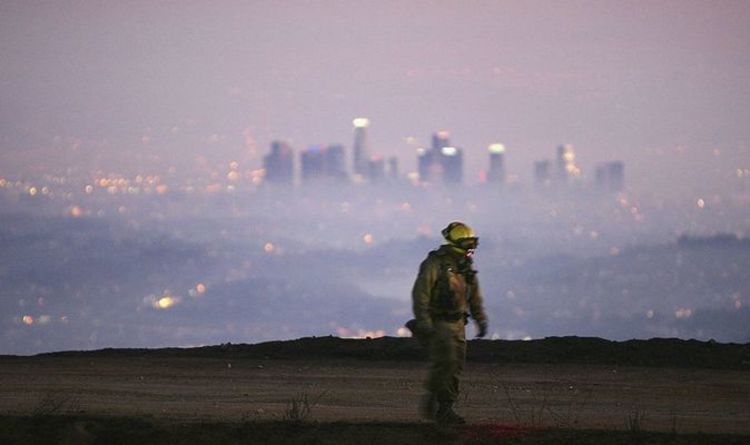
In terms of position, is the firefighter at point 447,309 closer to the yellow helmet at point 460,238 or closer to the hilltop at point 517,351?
the yellow helmet at point 460,238

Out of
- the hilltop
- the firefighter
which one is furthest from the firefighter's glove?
the hilltop

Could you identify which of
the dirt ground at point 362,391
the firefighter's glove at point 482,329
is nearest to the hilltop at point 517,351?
the dirt ground at point 362,391

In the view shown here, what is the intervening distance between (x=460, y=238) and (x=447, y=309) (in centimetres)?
72

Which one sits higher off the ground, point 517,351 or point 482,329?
point 517,351

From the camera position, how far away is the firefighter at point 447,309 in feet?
53.3

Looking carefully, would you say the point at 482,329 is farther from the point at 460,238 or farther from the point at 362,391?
the point at 362,391

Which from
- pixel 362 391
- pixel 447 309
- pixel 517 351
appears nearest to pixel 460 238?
pixel 447 309

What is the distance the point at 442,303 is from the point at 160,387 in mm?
7158

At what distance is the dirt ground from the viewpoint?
59.8 ft

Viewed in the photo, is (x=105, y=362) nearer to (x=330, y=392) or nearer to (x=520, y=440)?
(x=330, y=392)

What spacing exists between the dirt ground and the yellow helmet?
2.13 metres

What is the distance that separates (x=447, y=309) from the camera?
1627cm

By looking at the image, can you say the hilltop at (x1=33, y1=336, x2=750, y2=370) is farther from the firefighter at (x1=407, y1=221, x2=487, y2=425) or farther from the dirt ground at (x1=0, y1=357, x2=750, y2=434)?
the firefighter at (x1=407, y1=221, x2=487, y2=425)

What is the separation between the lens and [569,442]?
15.4 meters
